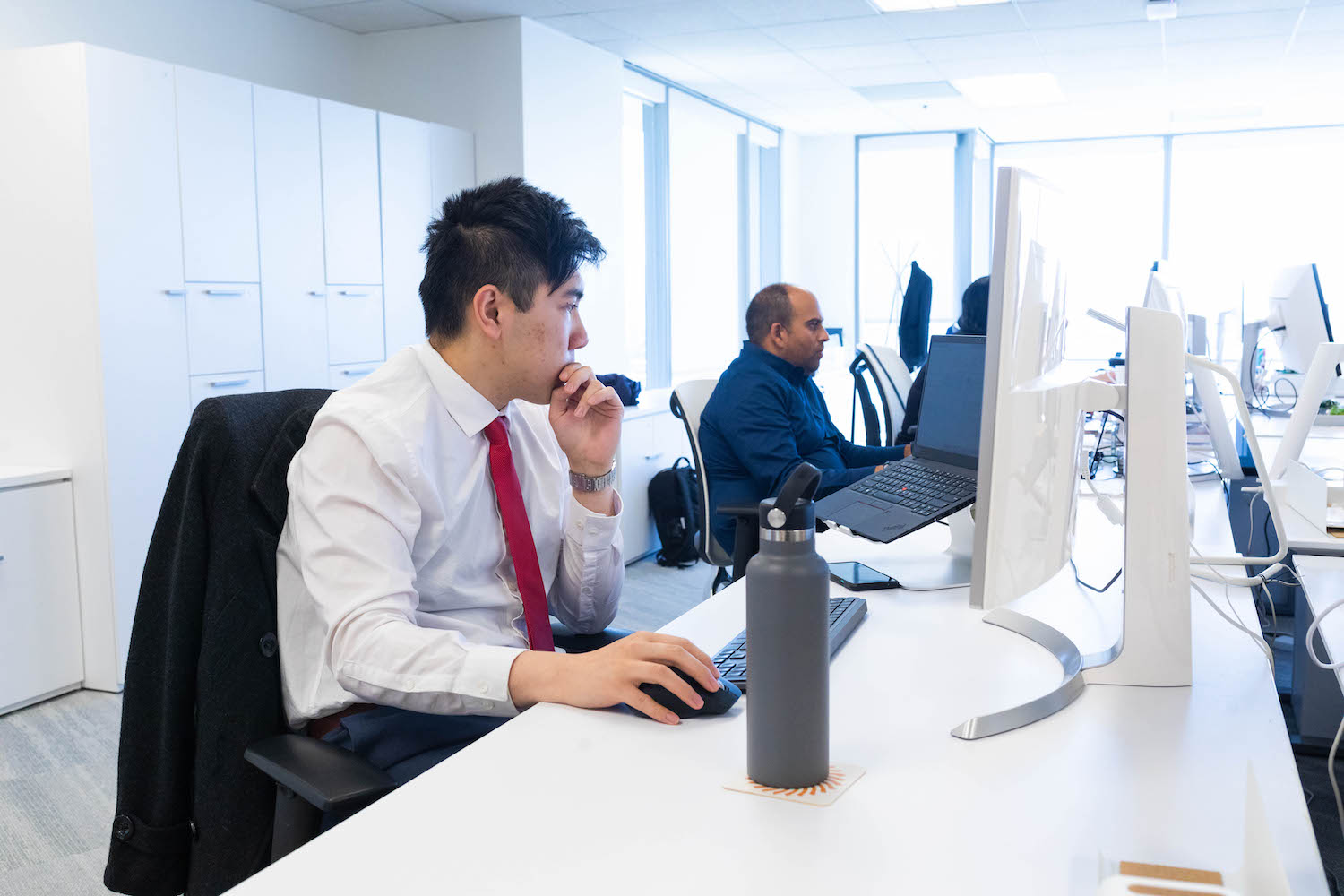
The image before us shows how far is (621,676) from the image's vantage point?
1112 millimetres

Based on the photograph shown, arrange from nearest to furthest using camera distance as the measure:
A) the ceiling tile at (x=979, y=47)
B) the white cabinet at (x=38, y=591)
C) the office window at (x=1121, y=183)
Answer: the white cabinet at (x=38, y=591) → the ceiling tile at (x=979, y=47) → the office window at (x=1121, y=183)

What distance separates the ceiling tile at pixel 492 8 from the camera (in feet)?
15.2

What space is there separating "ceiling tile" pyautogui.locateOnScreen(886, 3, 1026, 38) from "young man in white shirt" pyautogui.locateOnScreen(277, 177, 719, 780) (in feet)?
14.0

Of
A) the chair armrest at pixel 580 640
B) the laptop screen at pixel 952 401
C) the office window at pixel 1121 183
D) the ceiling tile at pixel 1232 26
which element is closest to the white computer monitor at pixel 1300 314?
the laptop screen at pixel 952 401

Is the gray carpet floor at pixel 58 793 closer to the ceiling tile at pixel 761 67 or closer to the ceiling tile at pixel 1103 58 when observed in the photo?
the ceiling tile at pixel 761 67

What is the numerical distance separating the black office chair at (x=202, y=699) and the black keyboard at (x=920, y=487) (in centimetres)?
99

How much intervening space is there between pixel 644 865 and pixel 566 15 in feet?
15.4

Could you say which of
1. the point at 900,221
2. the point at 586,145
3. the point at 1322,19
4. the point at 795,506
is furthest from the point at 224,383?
the point at 900,221

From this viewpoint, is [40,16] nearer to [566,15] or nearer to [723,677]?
[566,15]

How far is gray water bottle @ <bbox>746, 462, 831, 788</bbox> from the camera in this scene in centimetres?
87

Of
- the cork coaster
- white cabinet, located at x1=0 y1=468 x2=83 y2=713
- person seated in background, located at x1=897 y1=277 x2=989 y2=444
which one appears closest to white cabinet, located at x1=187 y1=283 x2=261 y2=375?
white cabinet, located at x1=0 y1=468 x2=83 y2=713

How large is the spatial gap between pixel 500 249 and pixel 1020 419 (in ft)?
2.51

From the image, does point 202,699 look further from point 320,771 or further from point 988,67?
point 988,67

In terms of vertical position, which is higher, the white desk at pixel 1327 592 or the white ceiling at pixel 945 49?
the white ceiling at pixel 945 49
